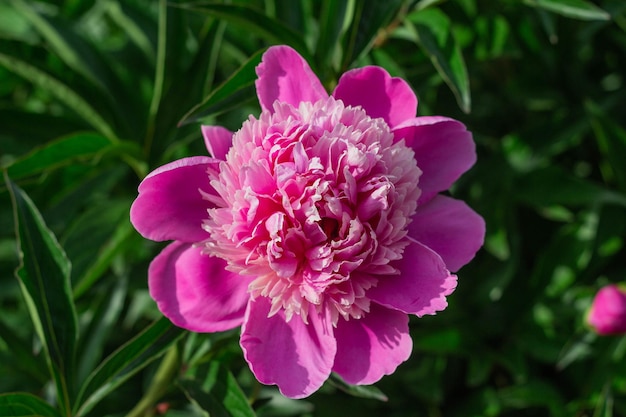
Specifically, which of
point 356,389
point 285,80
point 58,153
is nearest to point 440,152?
point 285,80

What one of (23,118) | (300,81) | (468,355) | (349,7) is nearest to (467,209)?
(300,81)

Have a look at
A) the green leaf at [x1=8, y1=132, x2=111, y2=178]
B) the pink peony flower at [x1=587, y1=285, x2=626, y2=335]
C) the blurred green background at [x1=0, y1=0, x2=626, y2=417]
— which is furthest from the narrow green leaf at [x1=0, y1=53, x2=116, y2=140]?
the pink peony flower at [x1=587, y1=285, x2=626, y2=335]

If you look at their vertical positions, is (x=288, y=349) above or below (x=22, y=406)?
above

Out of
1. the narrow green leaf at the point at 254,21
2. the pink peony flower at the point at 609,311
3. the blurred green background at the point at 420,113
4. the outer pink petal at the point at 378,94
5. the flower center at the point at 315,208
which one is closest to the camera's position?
the flower center at the point at 315,208

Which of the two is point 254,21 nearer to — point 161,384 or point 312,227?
point 312,227

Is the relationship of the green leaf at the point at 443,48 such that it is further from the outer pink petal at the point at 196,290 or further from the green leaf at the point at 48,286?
the green leaf at the point at 48,286

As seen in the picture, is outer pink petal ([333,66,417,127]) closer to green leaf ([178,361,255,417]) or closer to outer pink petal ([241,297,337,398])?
outer pink petal ([241,297,337,398])

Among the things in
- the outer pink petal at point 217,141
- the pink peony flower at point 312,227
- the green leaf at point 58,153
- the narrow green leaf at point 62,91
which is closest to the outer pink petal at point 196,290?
the pink peony flower at point 312,227
